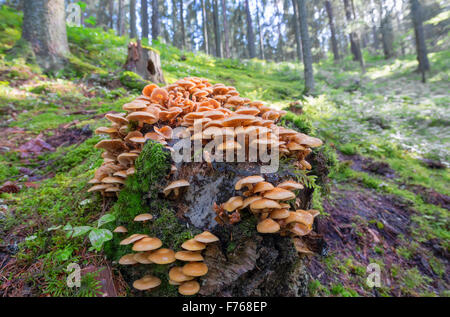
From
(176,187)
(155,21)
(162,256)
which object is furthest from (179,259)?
(155,21)

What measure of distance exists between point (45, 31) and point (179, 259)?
30.2ft

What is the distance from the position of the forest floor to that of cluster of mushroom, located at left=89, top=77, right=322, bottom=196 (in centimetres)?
74

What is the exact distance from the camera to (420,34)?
1477 centimetres

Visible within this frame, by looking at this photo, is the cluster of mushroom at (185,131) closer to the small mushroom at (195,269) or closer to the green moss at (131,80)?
the small mushroom at (195,269)

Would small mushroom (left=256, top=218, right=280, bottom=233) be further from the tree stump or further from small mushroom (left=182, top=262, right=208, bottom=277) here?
the tree stump

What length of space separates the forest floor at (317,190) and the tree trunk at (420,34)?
8361 millimetres

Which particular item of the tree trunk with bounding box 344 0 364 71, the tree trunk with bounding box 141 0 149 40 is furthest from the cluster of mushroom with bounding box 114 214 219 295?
the tree trunk with bounding box 344 0 364 71

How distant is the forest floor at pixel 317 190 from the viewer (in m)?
2.62

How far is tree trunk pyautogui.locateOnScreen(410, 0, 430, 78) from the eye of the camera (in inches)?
574

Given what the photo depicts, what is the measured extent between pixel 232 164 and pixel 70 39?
11595mm

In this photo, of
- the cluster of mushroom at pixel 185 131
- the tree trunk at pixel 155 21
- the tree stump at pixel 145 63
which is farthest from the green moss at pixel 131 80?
the tree trunk at pixel 155 21

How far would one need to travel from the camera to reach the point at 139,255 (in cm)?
222

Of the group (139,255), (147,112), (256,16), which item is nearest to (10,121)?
(147,112)

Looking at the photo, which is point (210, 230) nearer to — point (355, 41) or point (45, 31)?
point (45, 31)
